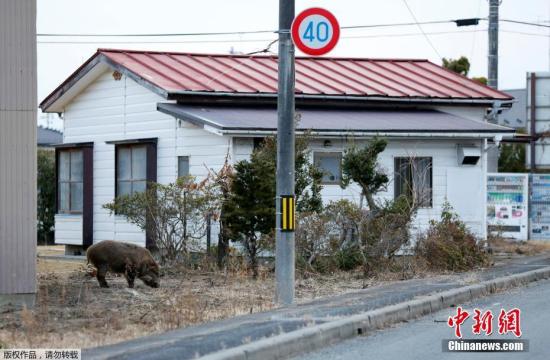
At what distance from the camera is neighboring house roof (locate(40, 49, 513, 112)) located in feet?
72.5

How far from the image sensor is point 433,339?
36.5ft

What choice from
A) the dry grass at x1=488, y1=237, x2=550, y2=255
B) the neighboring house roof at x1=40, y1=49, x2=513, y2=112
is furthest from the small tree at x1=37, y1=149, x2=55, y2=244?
the dry grass at x1=488, y1=237, x2=550, y2=255

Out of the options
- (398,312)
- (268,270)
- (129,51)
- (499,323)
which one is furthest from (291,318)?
(129,51)

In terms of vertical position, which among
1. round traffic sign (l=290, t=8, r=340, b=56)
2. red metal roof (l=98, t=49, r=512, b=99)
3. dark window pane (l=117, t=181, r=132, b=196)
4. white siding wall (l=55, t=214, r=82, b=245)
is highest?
red metal roof (l=98, t=49, r=512, b=99)

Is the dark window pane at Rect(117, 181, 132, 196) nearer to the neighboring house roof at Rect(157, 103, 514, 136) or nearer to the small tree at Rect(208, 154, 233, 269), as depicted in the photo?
the neighboring house roof at Rect(157, 103, 514, 136)

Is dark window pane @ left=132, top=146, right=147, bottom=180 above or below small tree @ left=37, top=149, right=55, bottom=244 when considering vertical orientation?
above

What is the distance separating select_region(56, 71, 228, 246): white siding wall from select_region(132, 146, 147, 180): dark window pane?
0.30 meters

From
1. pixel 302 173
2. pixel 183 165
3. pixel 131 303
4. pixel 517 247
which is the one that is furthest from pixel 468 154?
pixel 131 303

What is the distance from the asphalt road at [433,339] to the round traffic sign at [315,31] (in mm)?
3814

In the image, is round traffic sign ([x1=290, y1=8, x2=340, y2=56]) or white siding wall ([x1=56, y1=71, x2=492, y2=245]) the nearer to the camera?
round traffic sign ([x1=290, y1=8, x2=340, y2=56])

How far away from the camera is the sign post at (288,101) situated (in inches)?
528

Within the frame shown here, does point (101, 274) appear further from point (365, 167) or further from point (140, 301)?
point (365, 167)

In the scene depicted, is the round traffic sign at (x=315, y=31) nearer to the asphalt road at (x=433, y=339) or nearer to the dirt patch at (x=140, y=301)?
the dirt patch at (x=140, y=301)

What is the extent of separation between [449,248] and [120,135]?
865 centimetres
